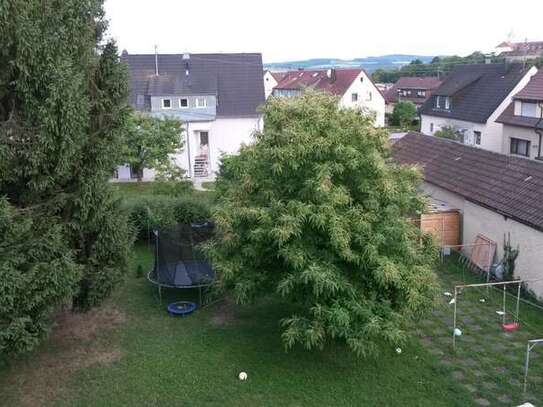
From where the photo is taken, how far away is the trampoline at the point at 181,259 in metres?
14.1

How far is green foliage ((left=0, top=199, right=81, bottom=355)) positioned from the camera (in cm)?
857

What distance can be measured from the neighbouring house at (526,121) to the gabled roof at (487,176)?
348 inches

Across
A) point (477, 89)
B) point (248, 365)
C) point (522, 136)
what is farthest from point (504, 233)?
point (477, 89)

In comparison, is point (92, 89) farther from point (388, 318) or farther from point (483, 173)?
point (483, 173)

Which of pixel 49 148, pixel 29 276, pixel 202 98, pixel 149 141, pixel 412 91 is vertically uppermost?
pixel 412 91

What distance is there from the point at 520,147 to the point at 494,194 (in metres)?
16.0

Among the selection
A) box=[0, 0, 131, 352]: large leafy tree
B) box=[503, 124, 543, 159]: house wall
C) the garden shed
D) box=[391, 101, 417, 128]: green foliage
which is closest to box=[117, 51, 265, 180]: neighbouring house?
box=[503, 124, 543, 159]: house wall

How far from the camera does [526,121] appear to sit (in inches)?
1147

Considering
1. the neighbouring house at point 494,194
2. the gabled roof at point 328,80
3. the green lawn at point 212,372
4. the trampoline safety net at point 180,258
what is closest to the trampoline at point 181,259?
the trampoline safety net at point 180,258

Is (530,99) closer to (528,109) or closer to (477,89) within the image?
(528,109)

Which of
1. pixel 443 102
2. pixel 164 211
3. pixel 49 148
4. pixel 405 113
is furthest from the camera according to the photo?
pixel 405 113

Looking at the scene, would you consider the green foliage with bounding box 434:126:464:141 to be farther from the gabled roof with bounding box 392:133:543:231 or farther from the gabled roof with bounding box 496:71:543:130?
the gabled roof with bounding box 392:133:543:231

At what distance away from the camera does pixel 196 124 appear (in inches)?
1293

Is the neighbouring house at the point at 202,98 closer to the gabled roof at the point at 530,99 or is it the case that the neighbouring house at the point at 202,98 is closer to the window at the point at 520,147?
the gabled roof at the point at 530,99
